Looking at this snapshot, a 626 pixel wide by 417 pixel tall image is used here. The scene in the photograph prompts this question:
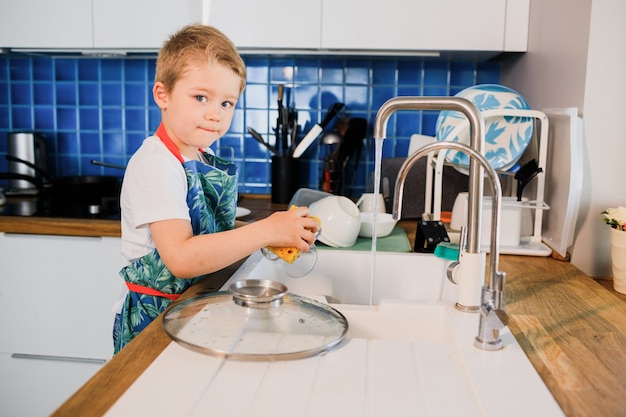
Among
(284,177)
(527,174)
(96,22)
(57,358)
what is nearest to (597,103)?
(527,174)

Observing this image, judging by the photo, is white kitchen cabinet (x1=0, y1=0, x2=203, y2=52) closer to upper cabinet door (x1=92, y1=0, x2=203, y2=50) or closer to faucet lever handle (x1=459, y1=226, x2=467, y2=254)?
upper cabinet door (x1=92, y1=0, x2=203, y2=50)

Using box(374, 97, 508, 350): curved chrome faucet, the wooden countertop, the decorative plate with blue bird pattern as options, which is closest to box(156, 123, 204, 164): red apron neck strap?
the wooden countertop

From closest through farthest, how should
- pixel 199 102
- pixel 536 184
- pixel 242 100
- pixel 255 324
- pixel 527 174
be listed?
1. pixel 255 324
2. pixel 199 102
3. pixel 527 174
4. pixel 536 184
5. pixel 242 100

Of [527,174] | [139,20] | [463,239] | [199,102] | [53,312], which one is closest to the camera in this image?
[463,239]

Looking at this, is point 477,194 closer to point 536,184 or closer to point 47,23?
point 536,184

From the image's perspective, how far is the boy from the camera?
1064 mm

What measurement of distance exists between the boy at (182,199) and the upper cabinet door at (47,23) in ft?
3.48

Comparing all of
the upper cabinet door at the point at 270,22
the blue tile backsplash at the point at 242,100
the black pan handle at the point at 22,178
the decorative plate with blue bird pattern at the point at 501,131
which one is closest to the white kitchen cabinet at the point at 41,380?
the black pan handle at the point at 22,178

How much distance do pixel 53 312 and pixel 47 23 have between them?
0.93m

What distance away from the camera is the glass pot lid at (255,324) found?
824mm

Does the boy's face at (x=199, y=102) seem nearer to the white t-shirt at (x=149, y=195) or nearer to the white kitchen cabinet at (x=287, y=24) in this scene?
the white t-shirt at (x=149, y=195)

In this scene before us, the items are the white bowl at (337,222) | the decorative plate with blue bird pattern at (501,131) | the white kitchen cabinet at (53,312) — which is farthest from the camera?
the white kitchen cabinet at (53,312)

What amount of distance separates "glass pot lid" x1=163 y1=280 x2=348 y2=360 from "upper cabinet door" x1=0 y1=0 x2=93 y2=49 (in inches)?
55.5

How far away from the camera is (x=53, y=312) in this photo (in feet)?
6.41
